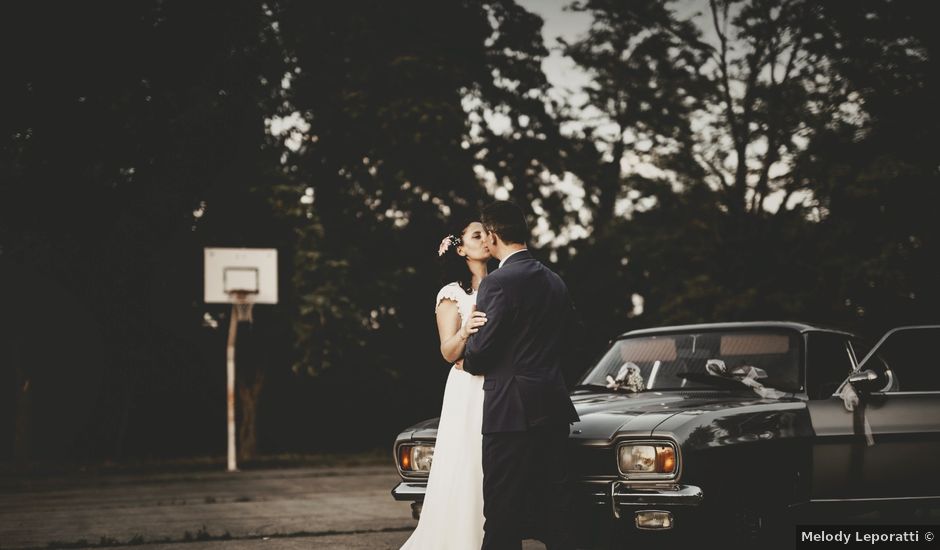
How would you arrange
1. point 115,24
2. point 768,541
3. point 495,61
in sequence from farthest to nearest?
1. point 495,61
2. point 115,24
3. point 768,541

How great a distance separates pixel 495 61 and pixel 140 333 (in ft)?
30.0

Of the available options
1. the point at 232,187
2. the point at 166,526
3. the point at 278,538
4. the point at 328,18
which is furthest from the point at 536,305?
the point at 328,18

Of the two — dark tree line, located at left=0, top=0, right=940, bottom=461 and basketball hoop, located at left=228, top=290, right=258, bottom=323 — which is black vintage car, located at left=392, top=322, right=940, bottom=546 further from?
dark tree line, located at left=0, top=0, right=940, bottom=461

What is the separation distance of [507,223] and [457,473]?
1396 millimetres

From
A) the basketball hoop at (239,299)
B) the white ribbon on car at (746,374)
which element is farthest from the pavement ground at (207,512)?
the basketball hoop at (239,299)

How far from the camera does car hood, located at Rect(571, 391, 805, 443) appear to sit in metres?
5.92

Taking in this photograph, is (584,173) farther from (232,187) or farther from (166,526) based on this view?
(166,526)

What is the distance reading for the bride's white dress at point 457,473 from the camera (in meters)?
5.86

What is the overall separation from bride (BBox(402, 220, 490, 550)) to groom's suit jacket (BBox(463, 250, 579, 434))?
34 centimetres

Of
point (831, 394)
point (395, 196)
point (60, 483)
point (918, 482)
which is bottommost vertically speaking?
point (60, 483)

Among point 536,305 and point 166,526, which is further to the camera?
point 166,526

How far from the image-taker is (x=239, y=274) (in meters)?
18.1

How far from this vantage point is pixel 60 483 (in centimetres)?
1555

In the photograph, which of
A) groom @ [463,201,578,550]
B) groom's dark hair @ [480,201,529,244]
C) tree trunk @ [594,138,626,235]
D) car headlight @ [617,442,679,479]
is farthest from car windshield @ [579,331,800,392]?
tree trunk @ [594,138,626,235]
